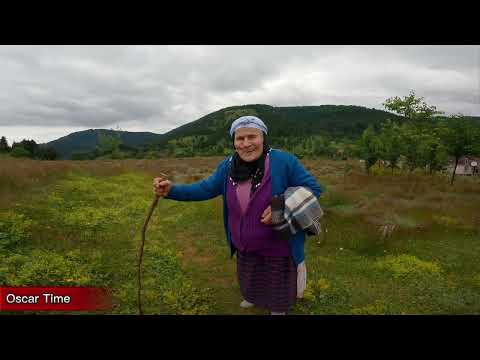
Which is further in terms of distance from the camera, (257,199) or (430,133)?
(430,133)

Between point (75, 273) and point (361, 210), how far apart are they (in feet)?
26.3

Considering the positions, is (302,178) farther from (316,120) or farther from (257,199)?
(316,120)

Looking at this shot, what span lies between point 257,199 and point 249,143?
0.57 metres

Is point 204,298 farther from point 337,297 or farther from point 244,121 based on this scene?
point 244,121

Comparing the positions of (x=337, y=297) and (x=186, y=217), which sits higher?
(x=186, y=217)

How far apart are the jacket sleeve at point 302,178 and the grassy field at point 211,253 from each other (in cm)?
217

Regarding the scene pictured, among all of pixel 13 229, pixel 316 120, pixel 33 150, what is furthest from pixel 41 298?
pixel 316 120

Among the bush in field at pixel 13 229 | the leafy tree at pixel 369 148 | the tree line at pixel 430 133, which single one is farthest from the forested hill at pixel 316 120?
the bush in field at pixel 13 229

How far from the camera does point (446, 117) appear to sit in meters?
17.2

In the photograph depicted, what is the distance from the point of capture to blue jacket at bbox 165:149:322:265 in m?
2.72

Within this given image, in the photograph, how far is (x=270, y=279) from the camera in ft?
10.1

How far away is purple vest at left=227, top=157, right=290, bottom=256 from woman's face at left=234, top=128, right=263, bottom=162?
0.55 feet
